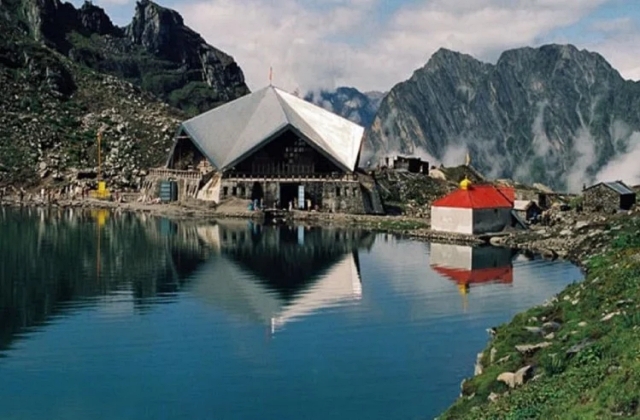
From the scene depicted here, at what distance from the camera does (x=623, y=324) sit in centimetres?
2091

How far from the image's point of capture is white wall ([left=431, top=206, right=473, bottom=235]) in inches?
2350

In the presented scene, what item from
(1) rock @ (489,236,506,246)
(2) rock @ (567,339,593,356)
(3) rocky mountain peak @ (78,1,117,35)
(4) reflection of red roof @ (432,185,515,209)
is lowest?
(2) rock @ (567,339,593,356)

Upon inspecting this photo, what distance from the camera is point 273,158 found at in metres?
84.1

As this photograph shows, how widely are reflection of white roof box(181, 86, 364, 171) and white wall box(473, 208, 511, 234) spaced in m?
22.7

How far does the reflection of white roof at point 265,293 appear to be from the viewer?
35.2m

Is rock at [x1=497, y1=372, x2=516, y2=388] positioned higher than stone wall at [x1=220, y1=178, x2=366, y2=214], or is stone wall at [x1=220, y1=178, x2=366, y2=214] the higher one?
stone wall at [x1=220, y1=178, x2=366, y2=214]

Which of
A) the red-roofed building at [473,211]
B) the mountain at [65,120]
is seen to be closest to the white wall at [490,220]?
the red-roofed building at [473,211]

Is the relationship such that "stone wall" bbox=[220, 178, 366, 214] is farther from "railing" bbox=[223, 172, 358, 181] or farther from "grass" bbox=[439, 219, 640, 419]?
"grass" bbox=[439, 219, 640, 419]

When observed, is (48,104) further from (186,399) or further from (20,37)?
(186,399)

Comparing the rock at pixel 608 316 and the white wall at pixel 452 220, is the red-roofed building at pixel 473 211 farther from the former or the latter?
the rock at pixel 608 316

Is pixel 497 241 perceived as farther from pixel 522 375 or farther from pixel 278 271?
pixel 522 375

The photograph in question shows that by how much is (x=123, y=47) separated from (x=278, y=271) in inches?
5967

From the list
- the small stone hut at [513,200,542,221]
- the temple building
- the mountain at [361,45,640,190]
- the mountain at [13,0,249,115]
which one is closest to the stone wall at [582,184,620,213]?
the small stone hut at [513,200,542,221]

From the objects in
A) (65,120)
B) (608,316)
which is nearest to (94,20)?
(65,120)
